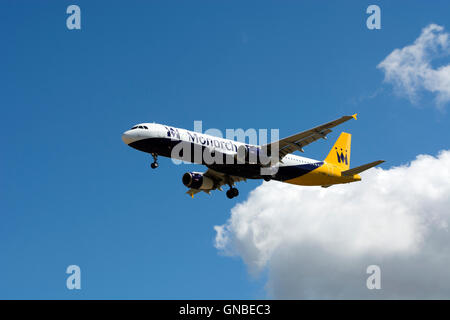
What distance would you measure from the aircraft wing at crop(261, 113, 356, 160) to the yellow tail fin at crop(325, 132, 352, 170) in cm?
1061

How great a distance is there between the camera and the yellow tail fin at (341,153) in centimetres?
6256

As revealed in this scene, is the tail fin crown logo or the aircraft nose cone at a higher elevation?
the tail fin crown logo

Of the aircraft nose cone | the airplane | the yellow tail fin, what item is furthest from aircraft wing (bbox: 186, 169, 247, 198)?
the aircraft nose cone

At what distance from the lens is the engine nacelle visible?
58094mm

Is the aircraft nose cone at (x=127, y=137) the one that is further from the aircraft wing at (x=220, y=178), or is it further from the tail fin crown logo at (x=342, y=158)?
the tail fin crown logo at (x=342, y=158)

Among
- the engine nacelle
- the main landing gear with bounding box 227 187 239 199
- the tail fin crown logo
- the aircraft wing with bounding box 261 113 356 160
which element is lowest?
the main landing gear with bounding box 227 187 239 199

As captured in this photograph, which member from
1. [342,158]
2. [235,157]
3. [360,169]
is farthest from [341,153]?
[235,157]

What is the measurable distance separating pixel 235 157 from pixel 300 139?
19.7 feet

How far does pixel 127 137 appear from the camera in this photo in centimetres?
4966

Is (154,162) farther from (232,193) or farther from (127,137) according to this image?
(232,193)

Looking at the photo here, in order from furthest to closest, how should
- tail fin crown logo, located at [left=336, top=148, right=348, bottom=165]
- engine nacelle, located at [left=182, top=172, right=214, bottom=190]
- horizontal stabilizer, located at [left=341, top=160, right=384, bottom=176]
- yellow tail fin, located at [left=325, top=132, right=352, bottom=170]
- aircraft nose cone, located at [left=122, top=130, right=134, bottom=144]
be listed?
1. tail fin crown logo, located at [left=336, top=148, right=348, bottom=165]
2. yellow tail fin, located at [left=325, top=132, right=352, bottom=170]
3. engine nacelle, located at [left=182, top=172, right=214, bottom=190]
4. horizontal stabilizer, located at [left=341, top=160, right=384, bottom=176]
5. aircraft nose cone, located at [left=122, top=130, right=134, bottom=144]

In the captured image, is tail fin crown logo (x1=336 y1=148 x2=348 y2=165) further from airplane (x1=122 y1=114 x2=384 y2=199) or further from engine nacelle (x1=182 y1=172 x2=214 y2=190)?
engine nacelle (x1=182 y1=172 x2=214 y2=190)
